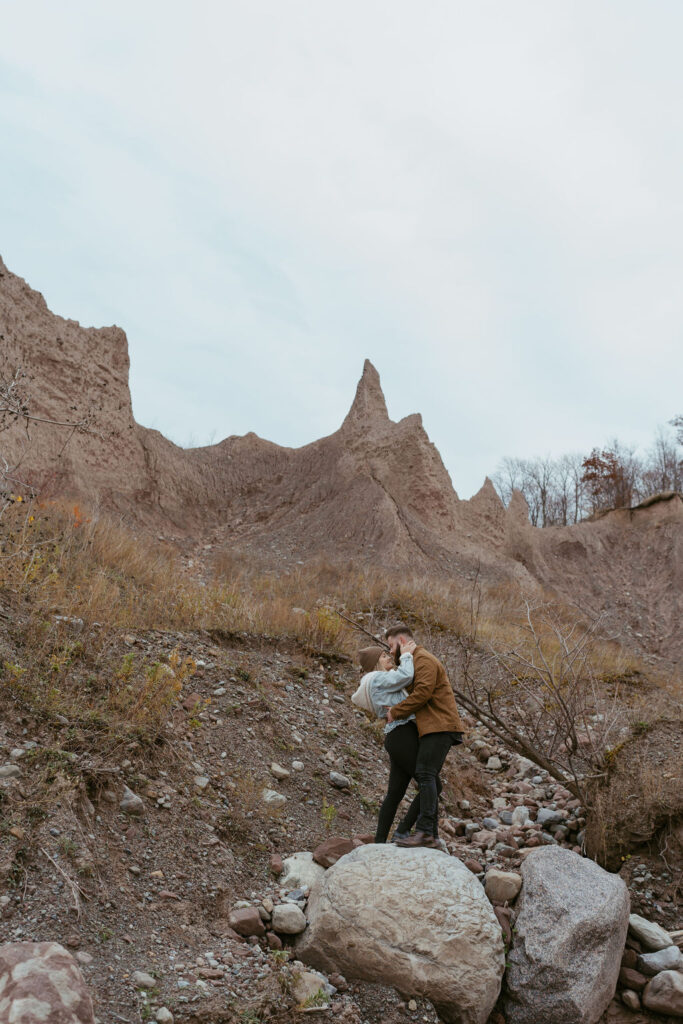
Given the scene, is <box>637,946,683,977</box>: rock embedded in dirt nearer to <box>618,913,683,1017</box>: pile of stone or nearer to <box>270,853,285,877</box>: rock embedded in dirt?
<box>618,913,683,1017</box>: pile of stone

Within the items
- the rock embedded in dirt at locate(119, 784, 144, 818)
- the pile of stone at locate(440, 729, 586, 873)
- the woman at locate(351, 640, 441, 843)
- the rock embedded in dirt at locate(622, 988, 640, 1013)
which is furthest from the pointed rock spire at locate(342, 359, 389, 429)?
the rock embedded in dirt at locate(622, 988, 640, 1013)

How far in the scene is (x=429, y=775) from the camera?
480 centimetres

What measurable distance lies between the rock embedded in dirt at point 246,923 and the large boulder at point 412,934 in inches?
11.0

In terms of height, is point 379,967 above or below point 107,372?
below

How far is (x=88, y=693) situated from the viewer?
5613 millimetres

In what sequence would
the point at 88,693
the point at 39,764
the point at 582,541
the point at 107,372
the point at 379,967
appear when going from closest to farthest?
the point at 379,967 < the point at 39,764 < the point at 88,693 < the point at 107,372 < the point at 582,541

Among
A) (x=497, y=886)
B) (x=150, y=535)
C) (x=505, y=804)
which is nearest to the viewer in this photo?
(x=497, y=886)

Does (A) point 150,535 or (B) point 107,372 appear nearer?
(A) point 150,535

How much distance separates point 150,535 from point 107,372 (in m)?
4.65

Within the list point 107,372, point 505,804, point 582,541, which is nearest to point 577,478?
point 582,541

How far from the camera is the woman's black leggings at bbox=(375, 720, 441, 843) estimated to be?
4.97 m

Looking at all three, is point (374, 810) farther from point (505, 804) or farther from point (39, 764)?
point (39, 764)

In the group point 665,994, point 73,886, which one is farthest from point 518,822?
point 73,886

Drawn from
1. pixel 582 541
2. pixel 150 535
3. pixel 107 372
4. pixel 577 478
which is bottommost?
pixel 150 535
